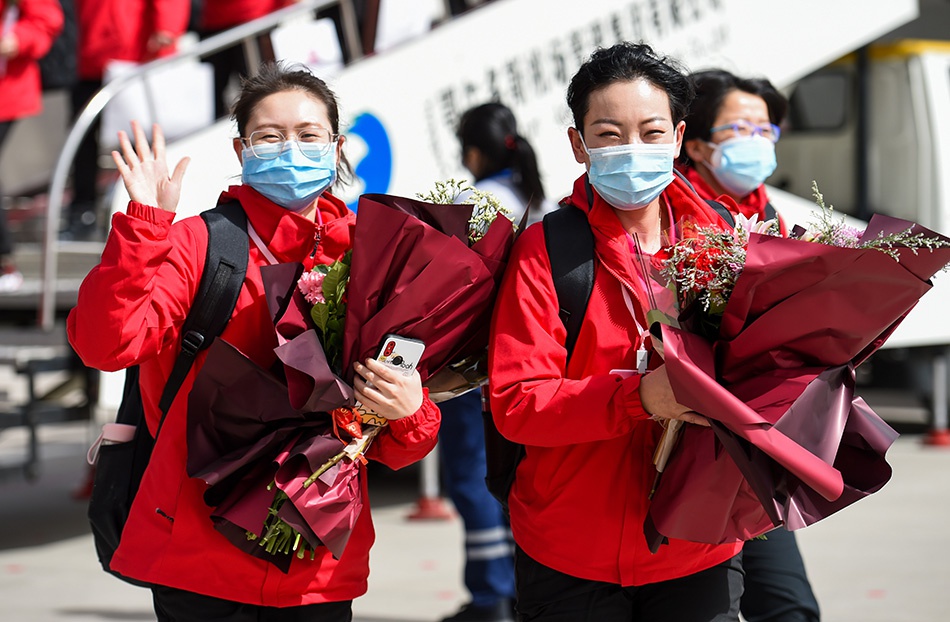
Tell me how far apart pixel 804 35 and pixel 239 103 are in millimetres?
6374

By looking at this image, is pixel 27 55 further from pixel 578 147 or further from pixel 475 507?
pixel 578 147

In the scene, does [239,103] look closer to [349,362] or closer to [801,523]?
[349,362]

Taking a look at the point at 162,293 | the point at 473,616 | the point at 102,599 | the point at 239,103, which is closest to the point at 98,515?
the point at 162,293

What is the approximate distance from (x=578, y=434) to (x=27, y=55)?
6127 mm

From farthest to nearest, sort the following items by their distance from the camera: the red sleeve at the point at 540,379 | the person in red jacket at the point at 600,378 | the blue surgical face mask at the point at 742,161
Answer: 1. the blue surgical face mask at the point at 742,161
2. the person in red jacket at the point at 600,378
3. the red sleeve at the point at 540,379

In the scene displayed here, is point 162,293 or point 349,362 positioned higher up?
point 162,293

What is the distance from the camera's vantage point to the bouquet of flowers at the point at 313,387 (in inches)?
110

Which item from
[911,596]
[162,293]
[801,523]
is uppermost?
[162,293]

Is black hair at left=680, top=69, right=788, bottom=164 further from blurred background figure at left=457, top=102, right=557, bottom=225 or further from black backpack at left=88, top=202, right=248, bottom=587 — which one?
black backpack at left=88, top=202, right=248, bottom=587

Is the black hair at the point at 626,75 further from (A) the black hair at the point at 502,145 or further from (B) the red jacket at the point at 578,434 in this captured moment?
(A) the black hair at the point at 502,145

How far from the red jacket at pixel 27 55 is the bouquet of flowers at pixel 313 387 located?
18.2 feet

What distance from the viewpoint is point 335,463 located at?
2.83 m

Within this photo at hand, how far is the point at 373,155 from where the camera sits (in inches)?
284

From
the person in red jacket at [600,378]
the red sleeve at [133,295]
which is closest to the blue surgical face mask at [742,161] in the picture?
the person in red jacket at [600,378]
